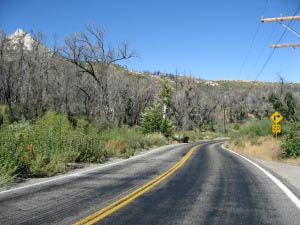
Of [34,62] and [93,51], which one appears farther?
[34,62]

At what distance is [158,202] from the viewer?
8375 mm

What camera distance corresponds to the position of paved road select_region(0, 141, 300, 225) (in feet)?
22.6

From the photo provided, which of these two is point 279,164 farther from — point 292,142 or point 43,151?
point 43,151

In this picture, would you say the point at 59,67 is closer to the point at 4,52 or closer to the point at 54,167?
the point at 4,52

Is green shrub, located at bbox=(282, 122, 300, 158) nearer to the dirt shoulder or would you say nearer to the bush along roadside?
the dirt shoulder

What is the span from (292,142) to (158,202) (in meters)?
15.1

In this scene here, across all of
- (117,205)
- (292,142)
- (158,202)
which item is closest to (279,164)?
(292,142)

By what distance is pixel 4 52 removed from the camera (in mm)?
51531

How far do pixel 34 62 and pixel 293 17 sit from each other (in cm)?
4219

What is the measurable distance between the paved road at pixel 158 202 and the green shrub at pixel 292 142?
9438 mm

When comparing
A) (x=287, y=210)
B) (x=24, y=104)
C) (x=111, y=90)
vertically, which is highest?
(x=111, y=90)

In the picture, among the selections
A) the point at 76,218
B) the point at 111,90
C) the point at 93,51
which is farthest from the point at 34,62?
the point at 76,218

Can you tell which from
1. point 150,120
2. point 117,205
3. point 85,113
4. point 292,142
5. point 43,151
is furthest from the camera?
point 85,113

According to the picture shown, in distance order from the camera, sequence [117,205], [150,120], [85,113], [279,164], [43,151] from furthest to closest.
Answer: [85,113], [150,120], [279,164], [43,151], [117,205]
